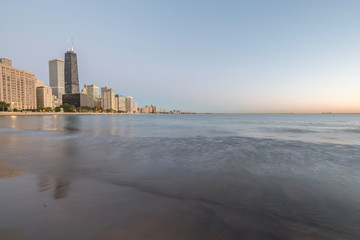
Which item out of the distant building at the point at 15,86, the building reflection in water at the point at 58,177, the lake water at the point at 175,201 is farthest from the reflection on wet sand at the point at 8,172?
the distant building at the point at 15,86

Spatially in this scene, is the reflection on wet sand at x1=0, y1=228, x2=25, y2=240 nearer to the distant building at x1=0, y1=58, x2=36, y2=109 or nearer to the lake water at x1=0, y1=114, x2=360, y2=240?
the lake water at x1=0, y1=114, x2=360, y2=240

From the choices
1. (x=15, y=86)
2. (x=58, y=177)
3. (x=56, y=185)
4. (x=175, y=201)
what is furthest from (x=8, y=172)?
(x=15, y=86)

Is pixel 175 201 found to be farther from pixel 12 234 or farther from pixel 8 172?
pixel 8 172

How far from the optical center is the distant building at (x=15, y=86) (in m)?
170

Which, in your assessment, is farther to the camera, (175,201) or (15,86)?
(15,86)

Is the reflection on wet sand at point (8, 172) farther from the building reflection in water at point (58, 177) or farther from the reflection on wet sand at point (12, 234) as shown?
the reflection on wet sand at point (12, 234)

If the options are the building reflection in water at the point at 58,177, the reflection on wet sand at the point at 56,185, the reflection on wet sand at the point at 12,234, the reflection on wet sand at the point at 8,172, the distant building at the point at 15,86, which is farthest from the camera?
the distant building at the point at 15,86

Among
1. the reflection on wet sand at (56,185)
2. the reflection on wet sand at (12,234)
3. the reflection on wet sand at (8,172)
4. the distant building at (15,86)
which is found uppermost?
the distant building at (15,86)

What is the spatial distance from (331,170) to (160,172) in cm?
971

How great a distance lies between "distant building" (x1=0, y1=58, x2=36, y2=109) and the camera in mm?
169875

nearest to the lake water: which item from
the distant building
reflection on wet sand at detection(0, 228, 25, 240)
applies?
reflection on wet sand at detection(0, 228, 25, 240)

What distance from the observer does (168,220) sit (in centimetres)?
430

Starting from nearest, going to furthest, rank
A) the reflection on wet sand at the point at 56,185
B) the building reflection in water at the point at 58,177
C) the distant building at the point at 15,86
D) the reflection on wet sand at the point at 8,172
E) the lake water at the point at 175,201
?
the lake water at the point at 175,201 < the reflection on wet sand at the point at 56,185 < the building reflection in water at the point at 58,177 < the reflection on wet sand at the point at 8,172 < the distant building at the point at 15,86

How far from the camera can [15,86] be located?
180 meters
